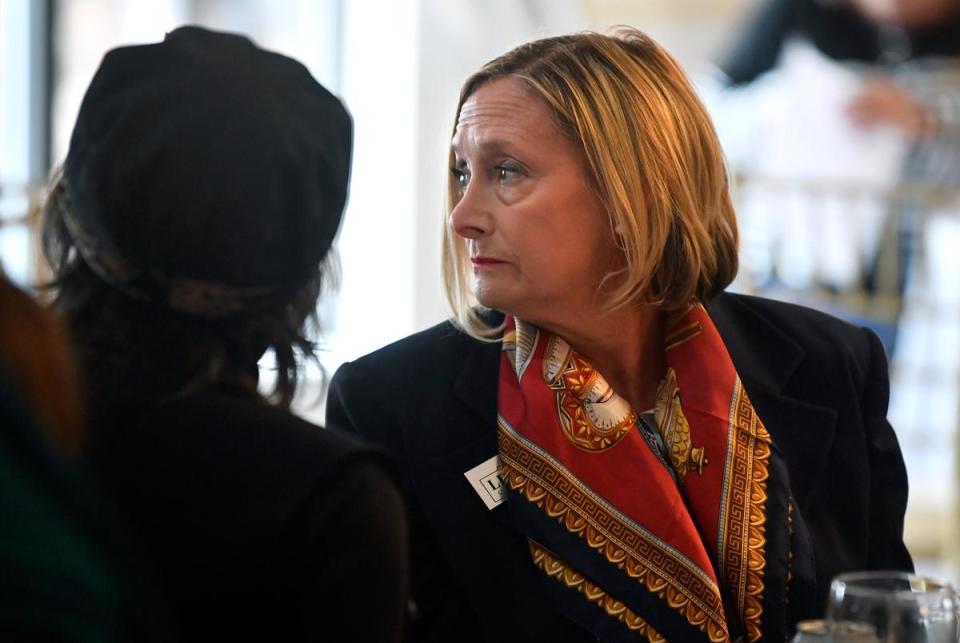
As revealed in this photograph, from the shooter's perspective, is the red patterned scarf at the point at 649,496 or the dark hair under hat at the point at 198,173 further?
the red patterned scarf at the point at 649,496

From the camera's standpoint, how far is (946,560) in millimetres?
4820

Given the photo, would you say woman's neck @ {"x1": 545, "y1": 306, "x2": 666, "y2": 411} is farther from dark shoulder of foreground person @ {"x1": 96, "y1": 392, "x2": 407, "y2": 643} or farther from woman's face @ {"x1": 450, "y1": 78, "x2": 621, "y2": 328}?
dark shoulder of foreground person @ {"x1": 96, "y1": 392, "x2": 407, "y2": 643}

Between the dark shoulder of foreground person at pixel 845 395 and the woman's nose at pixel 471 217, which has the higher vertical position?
the woman's nose at pixel 471 217

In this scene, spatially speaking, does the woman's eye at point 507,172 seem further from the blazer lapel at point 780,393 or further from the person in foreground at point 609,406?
the blazer lapel at point 780,393

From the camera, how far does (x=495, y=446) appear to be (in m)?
1.80

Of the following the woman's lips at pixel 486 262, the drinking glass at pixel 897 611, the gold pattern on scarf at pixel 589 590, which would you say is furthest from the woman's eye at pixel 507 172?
the drinking glass at pixel 897 611

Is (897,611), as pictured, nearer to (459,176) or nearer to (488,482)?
(488,482)

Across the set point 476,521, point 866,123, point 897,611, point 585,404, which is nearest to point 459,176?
point 585,404

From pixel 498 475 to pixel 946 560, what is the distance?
11.7 ft

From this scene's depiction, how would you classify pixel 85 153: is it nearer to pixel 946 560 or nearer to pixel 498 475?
pixel 498 475

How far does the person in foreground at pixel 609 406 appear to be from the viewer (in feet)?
5.65

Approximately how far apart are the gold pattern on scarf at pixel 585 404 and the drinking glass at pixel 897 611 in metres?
0.62

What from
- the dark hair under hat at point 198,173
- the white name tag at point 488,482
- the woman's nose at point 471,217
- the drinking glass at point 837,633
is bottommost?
the white name tag at point 488,482

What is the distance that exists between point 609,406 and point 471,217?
0.33m
